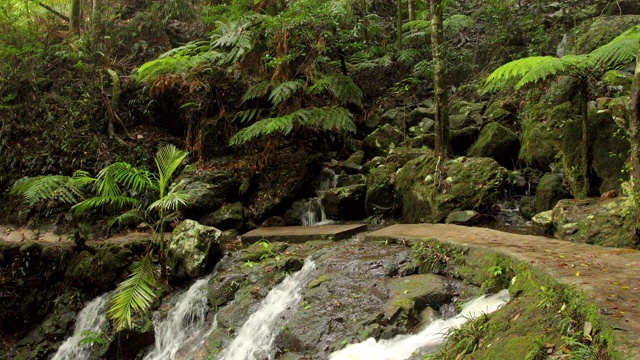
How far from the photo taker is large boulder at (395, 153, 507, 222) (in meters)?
6.92

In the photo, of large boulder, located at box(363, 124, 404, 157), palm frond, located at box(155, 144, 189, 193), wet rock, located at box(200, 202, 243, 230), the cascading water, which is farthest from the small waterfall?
palm frond, located at box(155, 144, 189, 193)

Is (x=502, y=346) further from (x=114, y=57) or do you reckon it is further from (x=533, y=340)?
(x=114, y=57)

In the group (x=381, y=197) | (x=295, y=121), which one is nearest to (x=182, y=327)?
(x=381, y=197)

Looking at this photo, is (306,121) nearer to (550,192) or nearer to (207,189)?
(207,189)

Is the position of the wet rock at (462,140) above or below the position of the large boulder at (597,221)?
above

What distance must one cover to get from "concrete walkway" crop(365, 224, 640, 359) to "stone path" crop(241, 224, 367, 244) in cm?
137

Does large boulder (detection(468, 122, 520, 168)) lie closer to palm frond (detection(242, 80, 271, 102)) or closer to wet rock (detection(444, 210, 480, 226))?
wet rock (detection(444, 210, 480, 226))

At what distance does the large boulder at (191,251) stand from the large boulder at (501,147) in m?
5.40

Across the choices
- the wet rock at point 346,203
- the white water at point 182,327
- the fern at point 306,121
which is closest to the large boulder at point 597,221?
the wet rock at point 346,203

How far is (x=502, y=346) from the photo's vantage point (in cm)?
285

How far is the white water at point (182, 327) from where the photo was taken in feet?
17.7

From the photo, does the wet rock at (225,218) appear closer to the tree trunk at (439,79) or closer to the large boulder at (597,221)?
the tree trunk at (439,79)

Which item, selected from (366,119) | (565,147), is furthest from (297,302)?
(366,119)

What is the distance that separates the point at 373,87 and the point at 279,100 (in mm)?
4834
